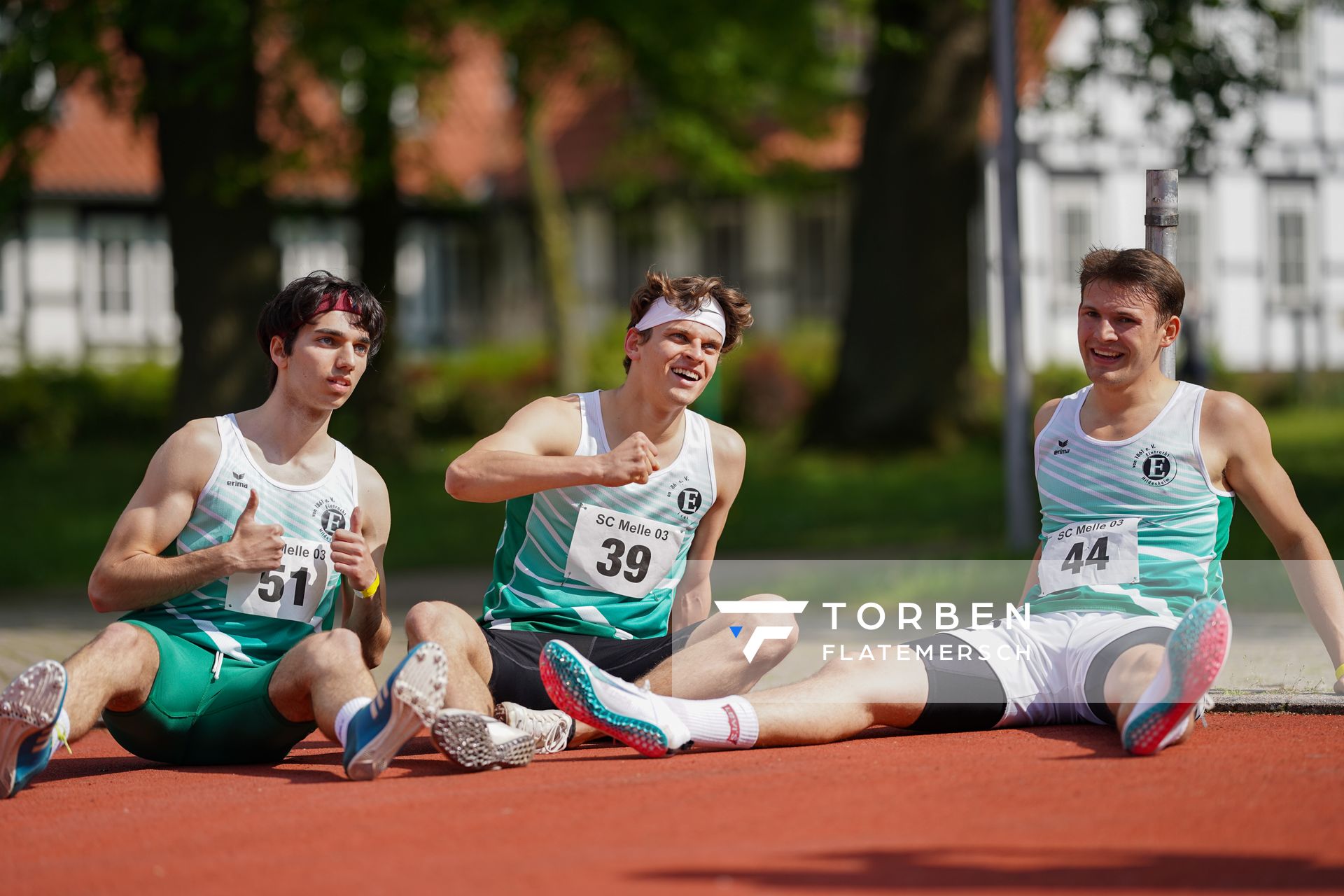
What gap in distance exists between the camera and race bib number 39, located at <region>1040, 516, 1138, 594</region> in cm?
623

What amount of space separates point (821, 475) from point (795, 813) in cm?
1483

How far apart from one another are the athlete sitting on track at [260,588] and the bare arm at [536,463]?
1.46 ft

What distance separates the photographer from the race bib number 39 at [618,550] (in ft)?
21.1

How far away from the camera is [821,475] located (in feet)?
64.7

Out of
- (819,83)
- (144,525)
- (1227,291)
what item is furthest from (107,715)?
(1227,291)

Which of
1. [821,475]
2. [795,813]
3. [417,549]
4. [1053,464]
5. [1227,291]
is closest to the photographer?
[795,813]

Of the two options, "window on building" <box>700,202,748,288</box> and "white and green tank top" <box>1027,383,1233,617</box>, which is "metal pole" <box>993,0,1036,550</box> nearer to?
"white and green tank top" <box>1027,383,1233,617</box>

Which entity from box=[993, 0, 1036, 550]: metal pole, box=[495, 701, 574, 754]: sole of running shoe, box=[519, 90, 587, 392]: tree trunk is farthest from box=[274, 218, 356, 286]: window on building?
box=[495, 701, 574, 754]: sole of running shoe

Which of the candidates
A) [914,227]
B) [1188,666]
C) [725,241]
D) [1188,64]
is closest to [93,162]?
[725,241]

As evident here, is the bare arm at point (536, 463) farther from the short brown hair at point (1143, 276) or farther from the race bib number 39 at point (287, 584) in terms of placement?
the short brown hair at point (1143, 276)

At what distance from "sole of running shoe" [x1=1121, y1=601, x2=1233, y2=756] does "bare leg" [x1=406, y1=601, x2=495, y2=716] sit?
7.07ft

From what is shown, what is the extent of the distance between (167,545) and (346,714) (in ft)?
3.00

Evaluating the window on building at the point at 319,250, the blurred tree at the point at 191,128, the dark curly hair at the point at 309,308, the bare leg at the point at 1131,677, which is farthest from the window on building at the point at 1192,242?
the dark curly hair at the point at 309,308

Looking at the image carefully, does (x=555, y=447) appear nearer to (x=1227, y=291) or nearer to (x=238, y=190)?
(x=238, y=190)
